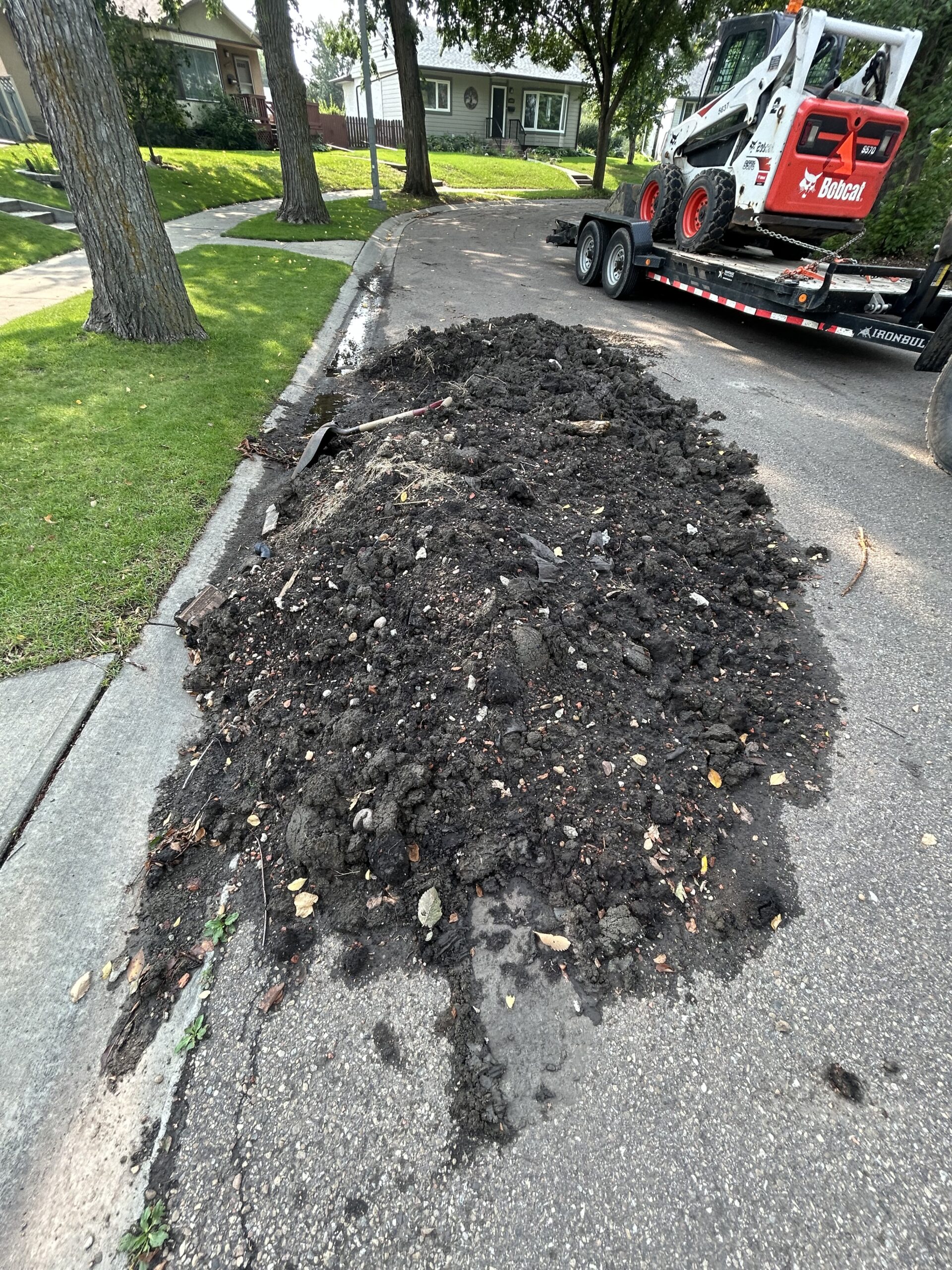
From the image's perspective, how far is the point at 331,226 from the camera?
14.2m

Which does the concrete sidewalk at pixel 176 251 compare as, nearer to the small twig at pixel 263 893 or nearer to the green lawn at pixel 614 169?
the small twig at pixel 263 893

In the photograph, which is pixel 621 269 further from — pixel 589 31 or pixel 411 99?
pixel 589 31

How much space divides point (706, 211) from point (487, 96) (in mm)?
40578

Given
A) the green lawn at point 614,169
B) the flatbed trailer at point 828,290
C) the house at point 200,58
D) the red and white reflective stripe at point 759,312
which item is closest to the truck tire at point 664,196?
the flatbed trailer at point 828,290

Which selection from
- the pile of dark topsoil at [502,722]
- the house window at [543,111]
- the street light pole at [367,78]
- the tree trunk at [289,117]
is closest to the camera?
the pile of dark topsoil at [502,722]

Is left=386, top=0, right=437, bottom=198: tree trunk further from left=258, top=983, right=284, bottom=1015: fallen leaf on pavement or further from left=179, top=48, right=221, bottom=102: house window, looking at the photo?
left=258, top=983, right=284, bottom=1015: fallen leaf on pavement

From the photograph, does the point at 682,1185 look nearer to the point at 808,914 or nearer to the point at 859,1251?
the point at 859,1251

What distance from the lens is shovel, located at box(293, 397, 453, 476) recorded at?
4703 mm

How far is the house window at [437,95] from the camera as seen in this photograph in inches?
1416

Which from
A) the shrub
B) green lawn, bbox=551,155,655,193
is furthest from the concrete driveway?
green lawn, bbox=551,155,655,193

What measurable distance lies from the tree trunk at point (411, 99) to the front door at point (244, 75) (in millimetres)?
15735

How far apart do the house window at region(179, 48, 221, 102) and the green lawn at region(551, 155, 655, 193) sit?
57.7 feet

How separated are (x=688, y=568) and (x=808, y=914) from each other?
6.46 feet

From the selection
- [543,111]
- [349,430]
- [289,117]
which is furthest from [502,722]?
[543,111]
